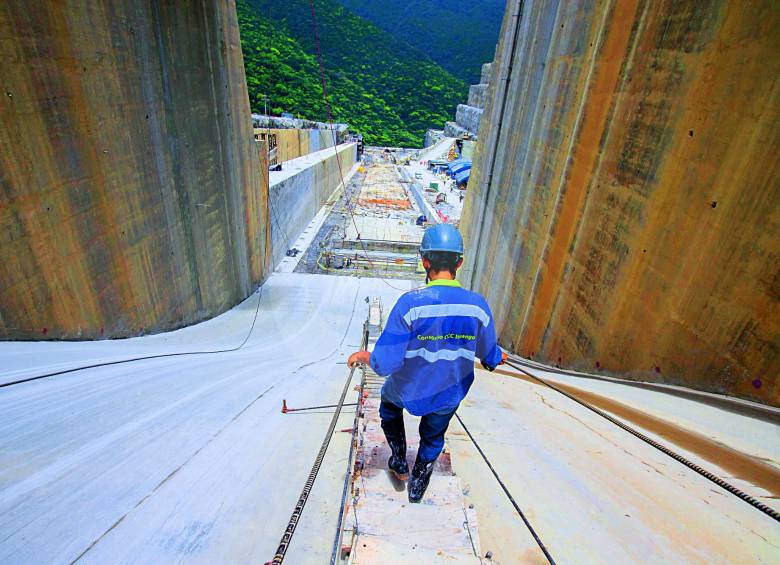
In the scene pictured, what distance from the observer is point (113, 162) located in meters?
5.45

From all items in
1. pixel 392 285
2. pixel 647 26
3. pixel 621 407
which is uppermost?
pixel 647 26

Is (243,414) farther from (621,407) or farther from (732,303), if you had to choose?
(732,303)

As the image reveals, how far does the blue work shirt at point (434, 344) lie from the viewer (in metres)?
1.88

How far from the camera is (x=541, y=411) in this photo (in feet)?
11.3

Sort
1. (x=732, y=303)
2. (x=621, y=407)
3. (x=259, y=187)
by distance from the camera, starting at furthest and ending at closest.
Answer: (x=259, y=187) → (x=621, y=407) → (x=732, y=303)

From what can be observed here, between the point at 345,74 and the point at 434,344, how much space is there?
63.1 meters

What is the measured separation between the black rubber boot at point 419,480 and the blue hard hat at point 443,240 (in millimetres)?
1100

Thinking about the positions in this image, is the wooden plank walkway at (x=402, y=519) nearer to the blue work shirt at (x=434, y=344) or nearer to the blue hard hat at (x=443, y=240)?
the blue work shirt at (x=434, y=344)

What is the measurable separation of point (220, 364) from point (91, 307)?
182cm

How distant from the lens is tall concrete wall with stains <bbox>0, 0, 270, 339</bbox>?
4199 mm

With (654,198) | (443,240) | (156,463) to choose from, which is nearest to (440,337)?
(443,240)

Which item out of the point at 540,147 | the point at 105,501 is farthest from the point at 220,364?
the point at 540,147

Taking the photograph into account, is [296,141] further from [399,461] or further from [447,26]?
[447,26]

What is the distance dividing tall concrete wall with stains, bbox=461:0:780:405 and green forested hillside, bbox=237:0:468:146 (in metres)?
38.1
